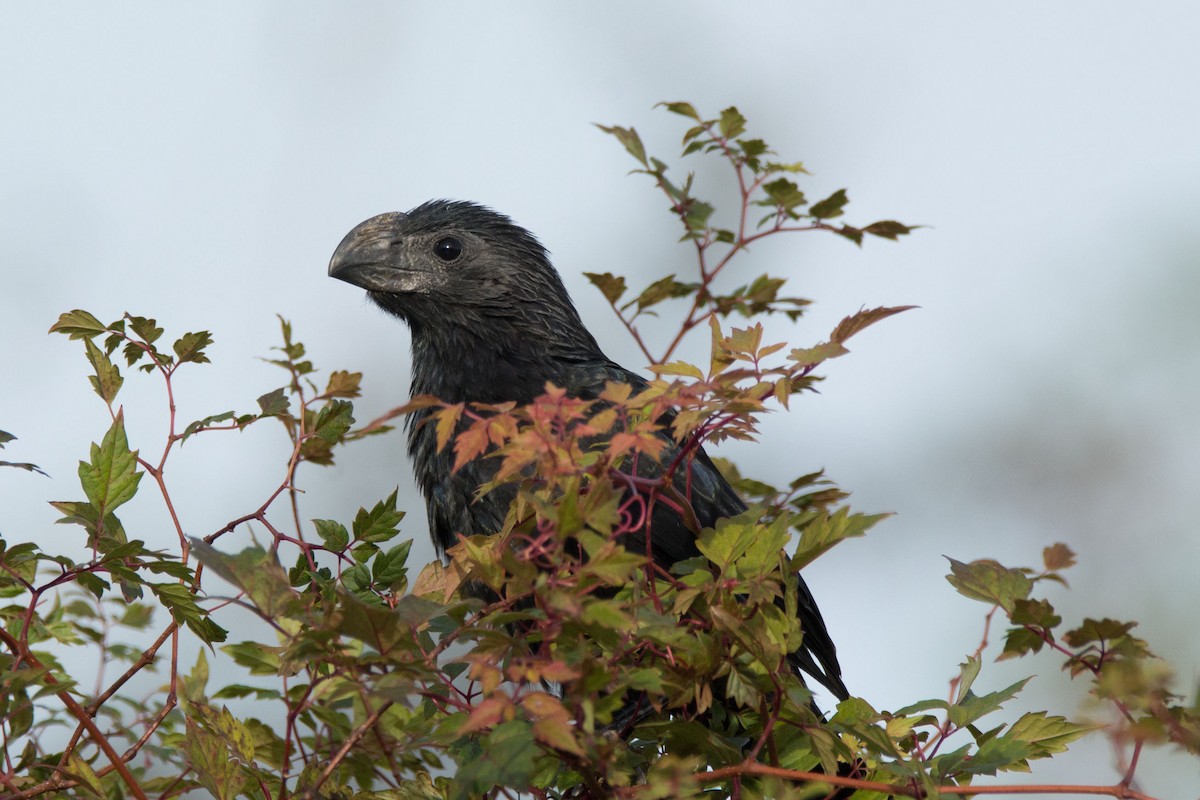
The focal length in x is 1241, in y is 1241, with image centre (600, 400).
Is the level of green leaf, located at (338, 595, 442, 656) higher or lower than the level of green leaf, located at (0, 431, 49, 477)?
lower

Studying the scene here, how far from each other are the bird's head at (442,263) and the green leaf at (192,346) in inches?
81.8

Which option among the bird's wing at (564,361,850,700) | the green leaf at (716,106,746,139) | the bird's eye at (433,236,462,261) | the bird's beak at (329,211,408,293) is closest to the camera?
the green leaf at (716,106,746,139)

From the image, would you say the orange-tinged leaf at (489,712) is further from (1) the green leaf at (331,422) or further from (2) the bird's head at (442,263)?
(2) the bird's head at (442,263)

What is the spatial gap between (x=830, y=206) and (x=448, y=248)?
6.91 ft

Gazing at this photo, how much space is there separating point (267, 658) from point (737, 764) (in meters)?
0.70

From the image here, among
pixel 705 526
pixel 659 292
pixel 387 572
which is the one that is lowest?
pixel 387 572

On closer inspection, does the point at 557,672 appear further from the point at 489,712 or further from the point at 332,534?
the point at 332,534

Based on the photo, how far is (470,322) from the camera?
14.6 ft

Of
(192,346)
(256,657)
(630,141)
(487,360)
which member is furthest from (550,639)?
(487,360)

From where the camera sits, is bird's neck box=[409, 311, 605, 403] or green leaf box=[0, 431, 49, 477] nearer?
green leaf box=[0, 431, 49, 477]

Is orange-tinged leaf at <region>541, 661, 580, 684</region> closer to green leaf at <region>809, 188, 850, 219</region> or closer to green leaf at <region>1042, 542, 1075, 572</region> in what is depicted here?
green leaf at <region>1042, 542, 1075, 572</region>

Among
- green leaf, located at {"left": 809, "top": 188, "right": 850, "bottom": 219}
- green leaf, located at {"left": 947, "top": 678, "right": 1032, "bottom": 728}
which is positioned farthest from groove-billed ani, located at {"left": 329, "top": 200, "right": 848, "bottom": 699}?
green leaf, located at {"left": 947, "top": 678, "right": 1032, "bottom": 728}

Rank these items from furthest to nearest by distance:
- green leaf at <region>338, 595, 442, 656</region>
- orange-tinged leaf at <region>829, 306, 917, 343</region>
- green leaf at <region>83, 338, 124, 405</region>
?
green leaf at <region>83, 338, 124, 405</region>
orange-tinged leaf at <region>829, 306, 917, 343</region>
green leaf at <region>338, 595, 442, 656</region>

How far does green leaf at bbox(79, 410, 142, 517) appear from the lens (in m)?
2.00
